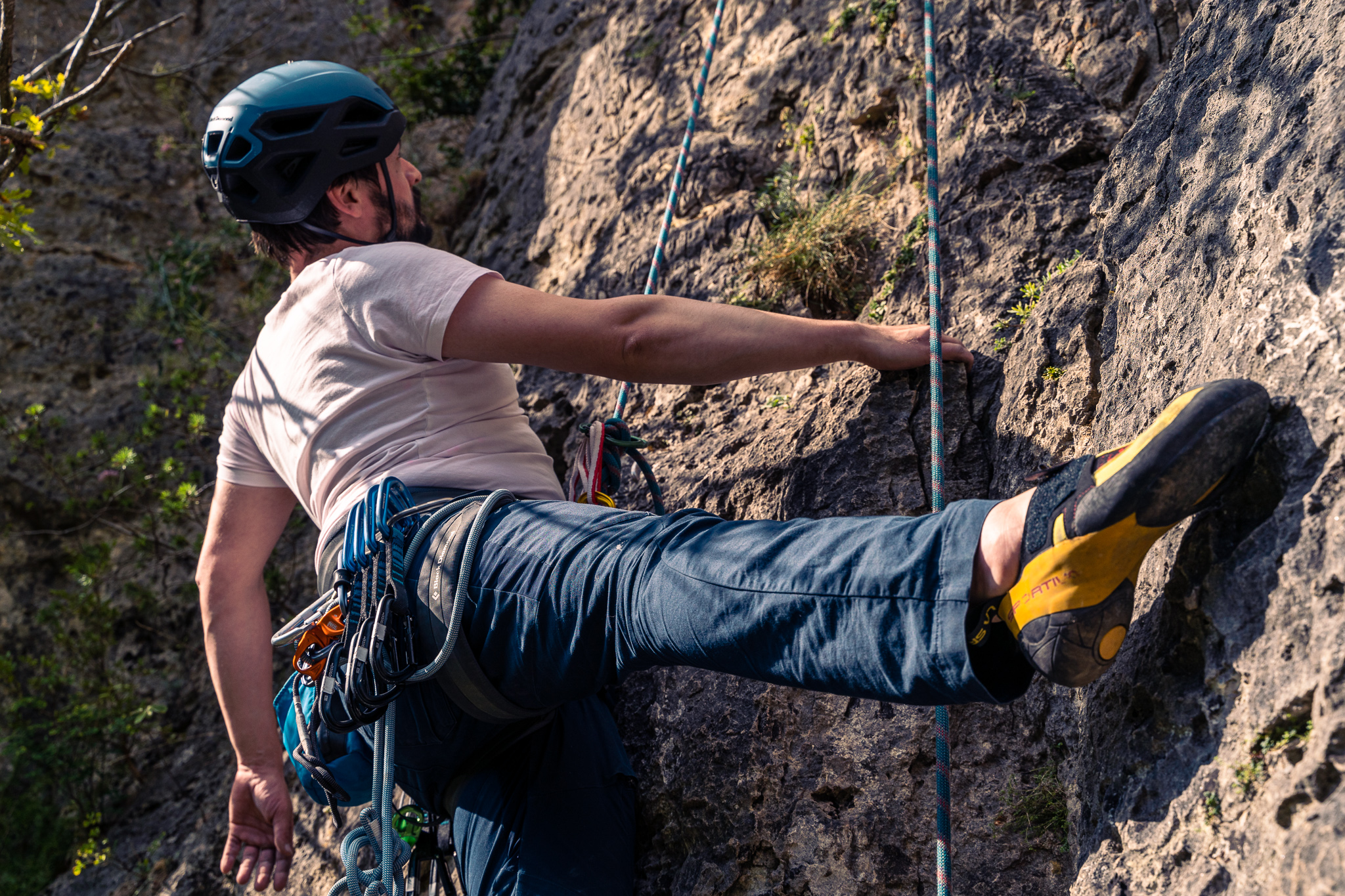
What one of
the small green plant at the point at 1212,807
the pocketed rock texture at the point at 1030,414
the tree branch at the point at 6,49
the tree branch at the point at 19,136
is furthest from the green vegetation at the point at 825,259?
the tree branch at the point at 6,49

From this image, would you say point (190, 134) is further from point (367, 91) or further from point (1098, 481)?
point (1098, 481)

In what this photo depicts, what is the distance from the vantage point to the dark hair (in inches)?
94.7

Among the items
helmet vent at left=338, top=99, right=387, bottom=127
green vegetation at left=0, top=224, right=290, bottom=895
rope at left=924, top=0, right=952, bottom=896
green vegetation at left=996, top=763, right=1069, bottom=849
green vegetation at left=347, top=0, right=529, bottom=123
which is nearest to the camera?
rope at left=924, top=0, right=952, bottom=896

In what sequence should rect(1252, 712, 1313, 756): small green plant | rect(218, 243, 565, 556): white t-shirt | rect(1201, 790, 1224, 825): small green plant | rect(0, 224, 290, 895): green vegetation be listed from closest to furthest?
rect(1252, 712, 1313, 756): small green plant → rect(1201, 790, 1224, 825): small green plant → rect(218, 243, 565, 556): white t-shirt → rect(0, 224, 290, 895): green vegetation

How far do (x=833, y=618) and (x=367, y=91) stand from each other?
2.17 m

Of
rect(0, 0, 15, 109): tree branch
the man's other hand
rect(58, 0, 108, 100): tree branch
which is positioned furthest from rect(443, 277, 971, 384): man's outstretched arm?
rect(58, 0, 108, 100): tree branch

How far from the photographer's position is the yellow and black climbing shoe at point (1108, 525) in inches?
52.3

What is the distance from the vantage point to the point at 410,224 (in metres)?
2.58

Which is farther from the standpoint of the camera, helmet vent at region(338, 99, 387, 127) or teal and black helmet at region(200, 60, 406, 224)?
helmet vent at region(338, 99, 387, 127)

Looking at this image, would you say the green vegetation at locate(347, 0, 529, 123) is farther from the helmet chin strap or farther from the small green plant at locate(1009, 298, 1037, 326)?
the small green plant at locate(1009, 298, 1037, 326)

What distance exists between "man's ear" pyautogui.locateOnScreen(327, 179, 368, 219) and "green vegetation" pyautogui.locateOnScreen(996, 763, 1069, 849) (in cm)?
215

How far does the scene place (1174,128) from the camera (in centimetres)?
214

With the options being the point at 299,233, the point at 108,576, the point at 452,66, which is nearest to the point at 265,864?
the point at 299,233

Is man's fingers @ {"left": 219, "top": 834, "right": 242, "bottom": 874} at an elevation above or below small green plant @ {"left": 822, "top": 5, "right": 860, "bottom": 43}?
below
